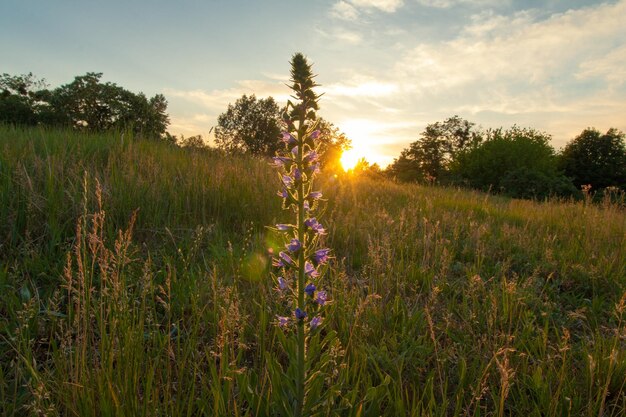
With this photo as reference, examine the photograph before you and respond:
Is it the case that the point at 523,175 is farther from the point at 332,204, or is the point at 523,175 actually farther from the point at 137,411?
the point at 137,411

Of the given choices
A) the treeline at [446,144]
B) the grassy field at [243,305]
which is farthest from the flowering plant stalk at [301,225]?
the treeline at [446,144]

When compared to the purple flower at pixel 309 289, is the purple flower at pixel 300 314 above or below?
below

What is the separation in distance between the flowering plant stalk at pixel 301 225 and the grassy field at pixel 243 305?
0.11 m

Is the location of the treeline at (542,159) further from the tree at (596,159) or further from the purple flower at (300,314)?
the purple flower at (300,314)

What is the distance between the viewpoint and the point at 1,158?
14.9ft

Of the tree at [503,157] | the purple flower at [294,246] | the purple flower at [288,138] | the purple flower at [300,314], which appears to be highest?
the tree at [503,157]

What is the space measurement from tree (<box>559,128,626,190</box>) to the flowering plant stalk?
67.5 m

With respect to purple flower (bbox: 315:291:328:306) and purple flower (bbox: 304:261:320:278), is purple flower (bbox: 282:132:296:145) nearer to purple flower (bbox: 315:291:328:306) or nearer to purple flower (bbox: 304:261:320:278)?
purple flower (bbox: 304:261:320:278)

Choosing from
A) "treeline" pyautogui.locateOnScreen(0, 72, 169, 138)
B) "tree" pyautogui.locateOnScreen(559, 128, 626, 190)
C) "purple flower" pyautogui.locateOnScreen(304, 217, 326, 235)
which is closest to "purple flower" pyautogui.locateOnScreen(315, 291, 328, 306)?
"purple flower" pyautogui.locateOnScreen(304, 217, 326, 235)

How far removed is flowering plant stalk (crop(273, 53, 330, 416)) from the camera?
62.5 inches

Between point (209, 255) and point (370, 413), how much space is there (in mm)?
2462

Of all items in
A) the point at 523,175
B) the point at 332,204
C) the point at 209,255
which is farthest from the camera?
the point at 523,175

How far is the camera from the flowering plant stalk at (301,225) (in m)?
1.59

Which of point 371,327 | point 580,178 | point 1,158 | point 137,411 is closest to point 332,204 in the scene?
point 371,327
